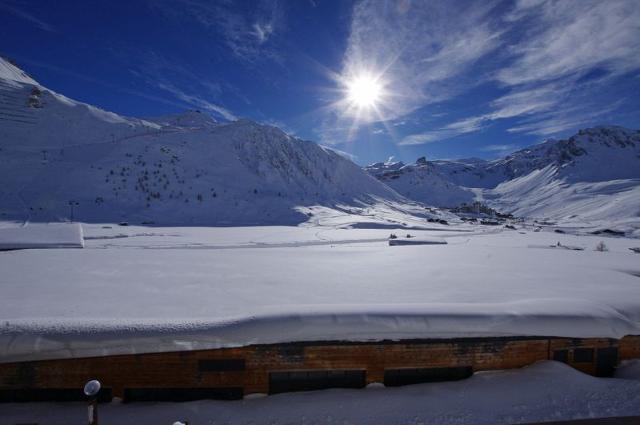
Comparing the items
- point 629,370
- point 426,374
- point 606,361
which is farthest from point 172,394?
point 629,370

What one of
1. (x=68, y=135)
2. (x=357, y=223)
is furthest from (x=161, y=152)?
(x=357, y=223)

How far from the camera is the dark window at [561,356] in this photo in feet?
19.1

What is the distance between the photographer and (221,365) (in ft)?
17.2

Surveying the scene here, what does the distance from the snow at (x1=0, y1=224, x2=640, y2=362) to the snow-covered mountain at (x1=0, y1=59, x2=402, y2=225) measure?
27.7 meters

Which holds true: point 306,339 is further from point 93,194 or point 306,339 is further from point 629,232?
point 629,232

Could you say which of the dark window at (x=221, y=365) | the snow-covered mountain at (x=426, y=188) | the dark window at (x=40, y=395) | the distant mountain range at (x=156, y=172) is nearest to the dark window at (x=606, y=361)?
the dark window at (x=221, y=365)

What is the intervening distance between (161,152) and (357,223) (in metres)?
30.7

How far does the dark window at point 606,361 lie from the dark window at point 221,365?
6459 millimetres

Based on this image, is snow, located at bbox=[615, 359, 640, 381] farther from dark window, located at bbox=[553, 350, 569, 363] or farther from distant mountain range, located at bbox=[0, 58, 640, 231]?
distant mountain range, located at bbox=[0, 58, 640, 231]

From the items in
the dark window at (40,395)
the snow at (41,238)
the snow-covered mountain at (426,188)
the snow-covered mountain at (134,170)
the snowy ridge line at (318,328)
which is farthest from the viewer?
the snow-covered mountain at (426,188)

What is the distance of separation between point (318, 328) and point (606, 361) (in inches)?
217

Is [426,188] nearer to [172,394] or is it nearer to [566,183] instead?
[566,183]

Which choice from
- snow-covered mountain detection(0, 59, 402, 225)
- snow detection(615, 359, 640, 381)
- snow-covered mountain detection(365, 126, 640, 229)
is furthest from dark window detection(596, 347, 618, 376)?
snow-covered mountain detection(365, 126, 640, 229)

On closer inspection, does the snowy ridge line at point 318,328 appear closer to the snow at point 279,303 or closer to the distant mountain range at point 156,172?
the snow at point 279,303
